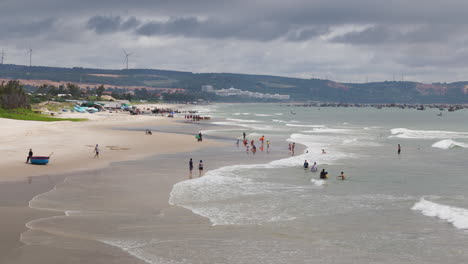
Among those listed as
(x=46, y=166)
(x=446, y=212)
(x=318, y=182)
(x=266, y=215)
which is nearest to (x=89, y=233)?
(x=266, y=215)

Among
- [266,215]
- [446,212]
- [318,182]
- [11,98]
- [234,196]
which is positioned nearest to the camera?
[266,215]

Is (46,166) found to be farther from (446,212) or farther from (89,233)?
(446,212)

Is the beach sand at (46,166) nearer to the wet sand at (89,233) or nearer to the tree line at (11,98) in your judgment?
the wet sand at (89,233)

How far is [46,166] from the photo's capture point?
3522 centimetres

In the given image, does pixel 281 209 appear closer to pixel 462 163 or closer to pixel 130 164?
pixel 130 164

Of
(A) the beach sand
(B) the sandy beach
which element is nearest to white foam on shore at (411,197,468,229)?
(A) the beach sand

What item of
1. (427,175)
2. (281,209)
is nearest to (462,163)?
(427,175)

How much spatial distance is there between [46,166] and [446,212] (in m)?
26.8

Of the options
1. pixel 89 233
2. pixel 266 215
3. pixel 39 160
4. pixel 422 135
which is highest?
pixel 422 135

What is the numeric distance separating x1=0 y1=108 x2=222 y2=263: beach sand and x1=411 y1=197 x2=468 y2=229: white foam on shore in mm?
13646

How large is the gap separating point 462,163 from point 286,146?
20.0 meters

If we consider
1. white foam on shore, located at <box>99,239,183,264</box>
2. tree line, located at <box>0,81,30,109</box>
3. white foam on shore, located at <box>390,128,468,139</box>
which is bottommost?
white foam on shore, located at <box>99,239,183,264</box>

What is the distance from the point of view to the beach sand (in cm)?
1625

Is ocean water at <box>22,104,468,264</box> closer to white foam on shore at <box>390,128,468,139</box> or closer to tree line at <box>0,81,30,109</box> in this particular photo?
white foam on shore at <box>390,128,468,139</box>
